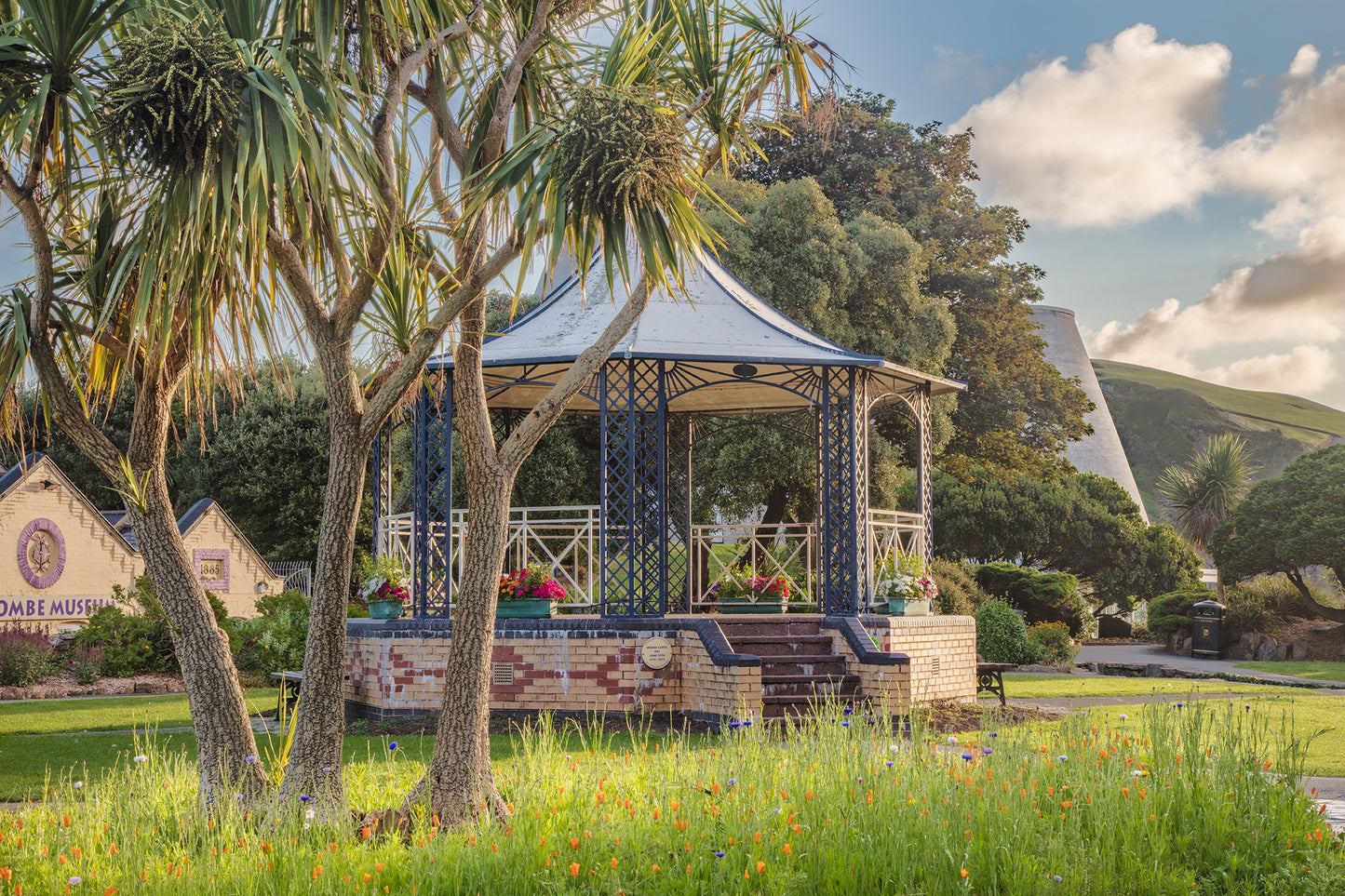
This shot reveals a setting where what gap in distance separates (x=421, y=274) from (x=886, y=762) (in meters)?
3.74

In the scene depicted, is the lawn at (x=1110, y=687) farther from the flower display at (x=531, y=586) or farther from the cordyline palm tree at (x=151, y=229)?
the cordyline palm tree at (x=151, y=229)

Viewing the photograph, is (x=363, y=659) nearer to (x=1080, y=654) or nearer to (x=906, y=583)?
(x=906, y=583)

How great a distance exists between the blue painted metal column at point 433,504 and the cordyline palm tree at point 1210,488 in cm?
2704

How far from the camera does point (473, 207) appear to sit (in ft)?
17.8

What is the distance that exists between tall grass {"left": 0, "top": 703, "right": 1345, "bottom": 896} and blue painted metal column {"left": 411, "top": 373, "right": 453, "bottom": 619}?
21.6 ft

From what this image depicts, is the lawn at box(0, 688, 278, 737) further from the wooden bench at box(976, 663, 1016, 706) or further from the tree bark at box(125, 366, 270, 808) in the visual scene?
the wooden bench at box(976, 663, 1016, 706)

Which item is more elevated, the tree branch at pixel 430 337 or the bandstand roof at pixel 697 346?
the bandstand roof at pixel 697 346

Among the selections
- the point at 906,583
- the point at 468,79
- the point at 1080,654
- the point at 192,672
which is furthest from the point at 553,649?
the point at 1080,654

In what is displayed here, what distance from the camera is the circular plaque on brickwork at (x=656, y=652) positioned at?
1183 cm

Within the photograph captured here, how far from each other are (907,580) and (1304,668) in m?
12.4

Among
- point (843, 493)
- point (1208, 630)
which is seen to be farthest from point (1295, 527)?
point (843, 493)

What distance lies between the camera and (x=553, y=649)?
12.0 metres

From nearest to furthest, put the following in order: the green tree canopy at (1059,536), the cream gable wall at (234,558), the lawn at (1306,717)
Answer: the lawn at (1306,717), the cream gable wall at (234,558), the green tree canopy at (1059,536)

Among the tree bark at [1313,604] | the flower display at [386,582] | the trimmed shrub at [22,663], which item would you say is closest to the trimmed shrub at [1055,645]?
the tree bark at [1313,604]
